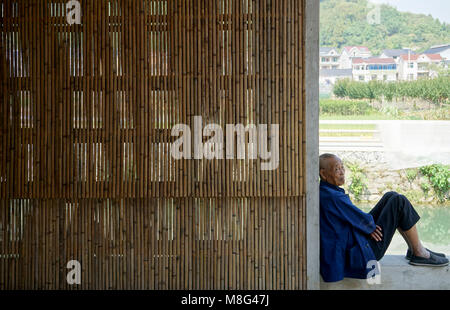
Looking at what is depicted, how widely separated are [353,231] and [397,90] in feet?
14.8

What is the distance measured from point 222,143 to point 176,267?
863 mm

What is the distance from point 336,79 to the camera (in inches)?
278

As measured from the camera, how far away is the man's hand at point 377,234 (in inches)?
129

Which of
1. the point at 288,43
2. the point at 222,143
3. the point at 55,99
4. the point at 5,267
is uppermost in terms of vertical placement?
the point at 288,43

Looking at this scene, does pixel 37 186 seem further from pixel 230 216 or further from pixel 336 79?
pixel 336 79

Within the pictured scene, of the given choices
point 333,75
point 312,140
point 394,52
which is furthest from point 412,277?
point 394,52

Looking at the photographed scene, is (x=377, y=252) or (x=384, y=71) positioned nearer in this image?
(x=377, y=252)

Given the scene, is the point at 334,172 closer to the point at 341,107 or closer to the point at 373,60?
the point at 341,107

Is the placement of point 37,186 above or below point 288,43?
below

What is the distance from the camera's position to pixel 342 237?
3285 mm

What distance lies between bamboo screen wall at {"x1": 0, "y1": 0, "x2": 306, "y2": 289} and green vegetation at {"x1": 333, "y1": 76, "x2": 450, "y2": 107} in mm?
4084

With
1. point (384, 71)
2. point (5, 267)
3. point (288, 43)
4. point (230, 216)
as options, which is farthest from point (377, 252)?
point (384, 71)

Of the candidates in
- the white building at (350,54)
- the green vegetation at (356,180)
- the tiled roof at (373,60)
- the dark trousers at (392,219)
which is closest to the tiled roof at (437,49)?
the tiled roof at (373,60)

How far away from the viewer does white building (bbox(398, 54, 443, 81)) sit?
289 inches
